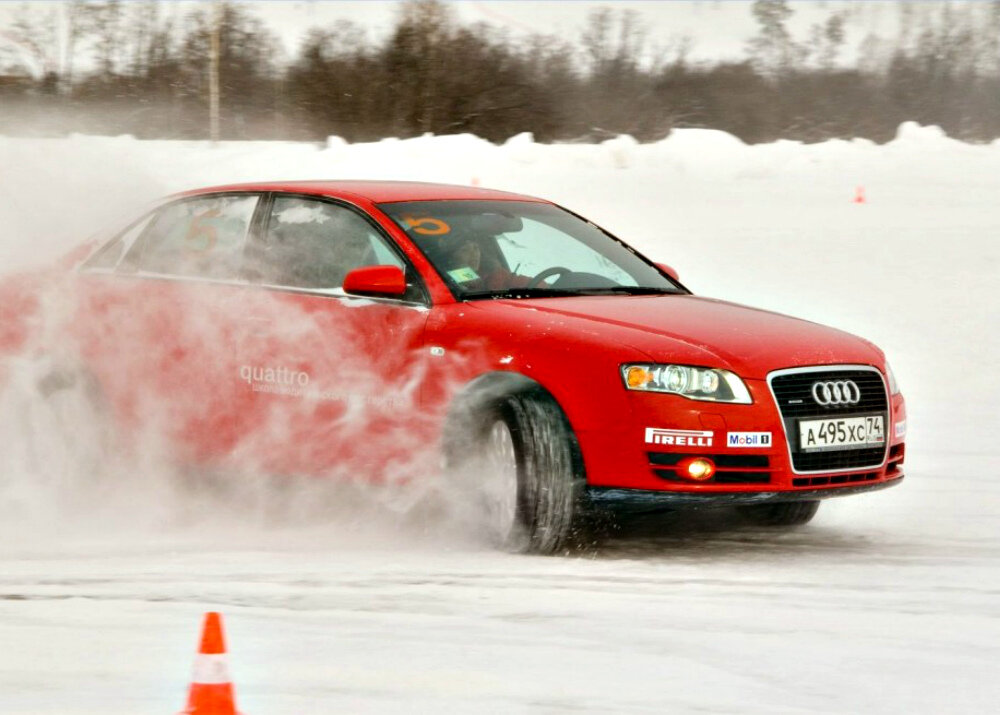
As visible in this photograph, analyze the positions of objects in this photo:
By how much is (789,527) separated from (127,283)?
339 cm

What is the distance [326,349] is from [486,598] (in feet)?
6.01

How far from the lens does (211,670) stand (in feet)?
13.5

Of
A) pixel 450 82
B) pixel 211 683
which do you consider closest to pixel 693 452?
pixel 211 683

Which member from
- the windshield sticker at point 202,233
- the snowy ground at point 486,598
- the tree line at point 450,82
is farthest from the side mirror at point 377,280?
the tree line at point 450,82

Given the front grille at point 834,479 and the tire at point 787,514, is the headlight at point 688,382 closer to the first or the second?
the front grille at point 834,479

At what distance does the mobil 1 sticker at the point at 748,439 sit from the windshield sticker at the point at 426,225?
5.70ft

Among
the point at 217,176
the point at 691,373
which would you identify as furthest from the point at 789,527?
the point at 217,176

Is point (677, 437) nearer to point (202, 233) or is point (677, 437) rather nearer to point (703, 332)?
point (703, 332)

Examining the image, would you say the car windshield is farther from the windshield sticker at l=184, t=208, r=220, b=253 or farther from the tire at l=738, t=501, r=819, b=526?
the tire at l=738, t=501, r=819, b=526

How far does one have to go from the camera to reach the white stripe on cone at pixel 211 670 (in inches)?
162

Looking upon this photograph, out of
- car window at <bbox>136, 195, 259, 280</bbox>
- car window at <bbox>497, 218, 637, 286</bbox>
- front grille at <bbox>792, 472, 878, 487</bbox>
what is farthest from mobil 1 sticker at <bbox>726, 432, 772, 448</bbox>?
car window at <bbox>136, 195, 259, 280</bbox>

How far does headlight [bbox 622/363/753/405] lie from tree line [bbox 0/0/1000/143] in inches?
1613

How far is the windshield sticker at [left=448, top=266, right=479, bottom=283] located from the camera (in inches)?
291

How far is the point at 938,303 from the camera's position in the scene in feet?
53.9
